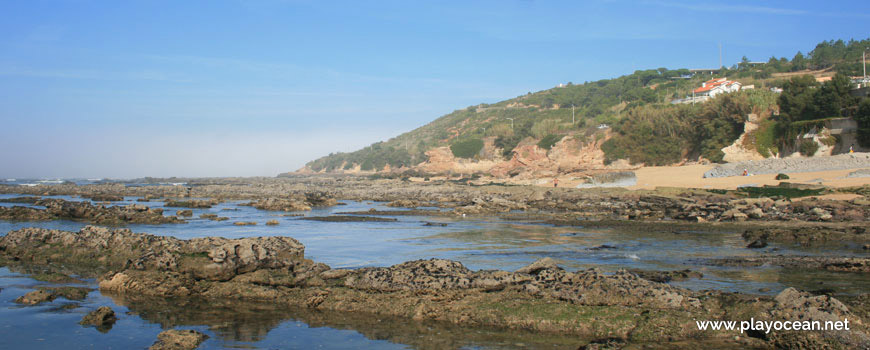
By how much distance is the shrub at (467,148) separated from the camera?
75.9m

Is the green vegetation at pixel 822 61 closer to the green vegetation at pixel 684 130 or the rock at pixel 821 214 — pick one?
the green vegetation at pixel 684 130

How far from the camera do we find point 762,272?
32.0 feet

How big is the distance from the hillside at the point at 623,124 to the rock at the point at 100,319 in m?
42.9

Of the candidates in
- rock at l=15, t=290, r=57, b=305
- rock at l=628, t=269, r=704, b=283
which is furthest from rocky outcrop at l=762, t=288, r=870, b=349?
rock at l=15, t=290, r=57, b=305

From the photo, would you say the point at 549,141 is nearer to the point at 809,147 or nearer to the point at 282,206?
the point at 809,147

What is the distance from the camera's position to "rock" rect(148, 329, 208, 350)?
225 inches

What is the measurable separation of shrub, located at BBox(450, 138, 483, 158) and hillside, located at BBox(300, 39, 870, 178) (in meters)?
0.15

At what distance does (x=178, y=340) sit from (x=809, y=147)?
3969 cm

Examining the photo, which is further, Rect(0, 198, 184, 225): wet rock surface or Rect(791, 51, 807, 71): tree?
Rect(791, 51, 807, 71): tree

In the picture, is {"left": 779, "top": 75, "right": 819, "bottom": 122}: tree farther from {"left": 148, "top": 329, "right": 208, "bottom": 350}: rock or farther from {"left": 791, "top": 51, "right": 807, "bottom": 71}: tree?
{"left": 791, "top": 51, "right": 807, "bottom": 71}: tree

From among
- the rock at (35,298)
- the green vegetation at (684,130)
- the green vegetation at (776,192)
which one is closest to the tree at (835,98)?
the green vegetation at (684,130)

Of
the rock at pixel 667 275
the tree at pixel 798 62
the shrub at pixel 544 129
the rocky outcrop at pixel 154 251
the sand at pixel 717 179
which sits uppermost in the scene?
the tree at pixel 798 62

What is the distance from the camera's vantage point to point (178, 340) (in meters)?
5.82

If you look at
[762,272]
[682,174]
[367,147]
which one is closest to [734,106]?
[682,174]
